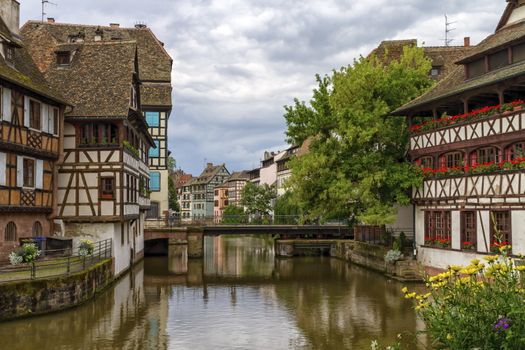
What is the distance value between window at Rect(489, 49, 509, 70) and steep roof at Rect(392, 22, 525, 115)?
0.38 metres

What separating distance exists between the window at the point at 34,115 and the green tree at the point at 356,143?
48.0 feet

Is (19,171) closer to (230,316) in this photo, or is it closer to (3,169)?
(3,169)

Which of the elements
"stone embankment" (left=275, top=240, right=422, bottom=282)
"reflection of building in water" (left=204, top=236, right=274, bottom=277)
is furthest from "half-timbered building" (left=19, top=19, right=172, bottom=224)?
"stone embankment" (left=275, top=240, right=422, bottom=282)

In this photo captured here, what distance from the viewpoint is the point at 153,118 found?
55.9 metres

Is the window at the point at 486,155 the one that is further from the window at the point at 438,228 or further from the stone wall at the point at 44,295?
the stone wall at the point at 44,295

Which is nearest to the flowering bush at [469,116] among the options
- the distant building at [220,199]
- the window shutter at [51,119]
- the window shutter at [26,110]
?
the window shutter at [51,119]

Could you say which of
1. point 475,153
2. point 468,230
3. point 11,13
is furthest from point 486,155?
point 11,13

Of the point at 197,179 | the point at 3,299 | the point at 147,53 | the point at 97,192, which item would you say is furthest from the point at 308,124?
the point at 197,179

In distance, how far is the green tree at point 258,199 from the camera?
3393 inches

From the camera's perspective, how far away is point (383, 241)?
38562 millimetres

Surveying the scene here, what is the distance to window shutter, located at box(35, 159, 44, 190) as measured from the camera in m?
27.0

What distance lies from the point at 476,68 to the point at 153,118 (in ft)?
111

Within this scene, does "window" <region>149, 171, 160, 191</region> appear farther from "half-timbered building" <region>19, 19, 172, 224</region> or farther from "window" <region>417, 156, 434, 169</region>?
"window" <region>417, 156, 434, 169</region>

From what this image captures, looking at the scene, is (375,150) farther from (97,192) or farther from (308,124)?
(97,192)
